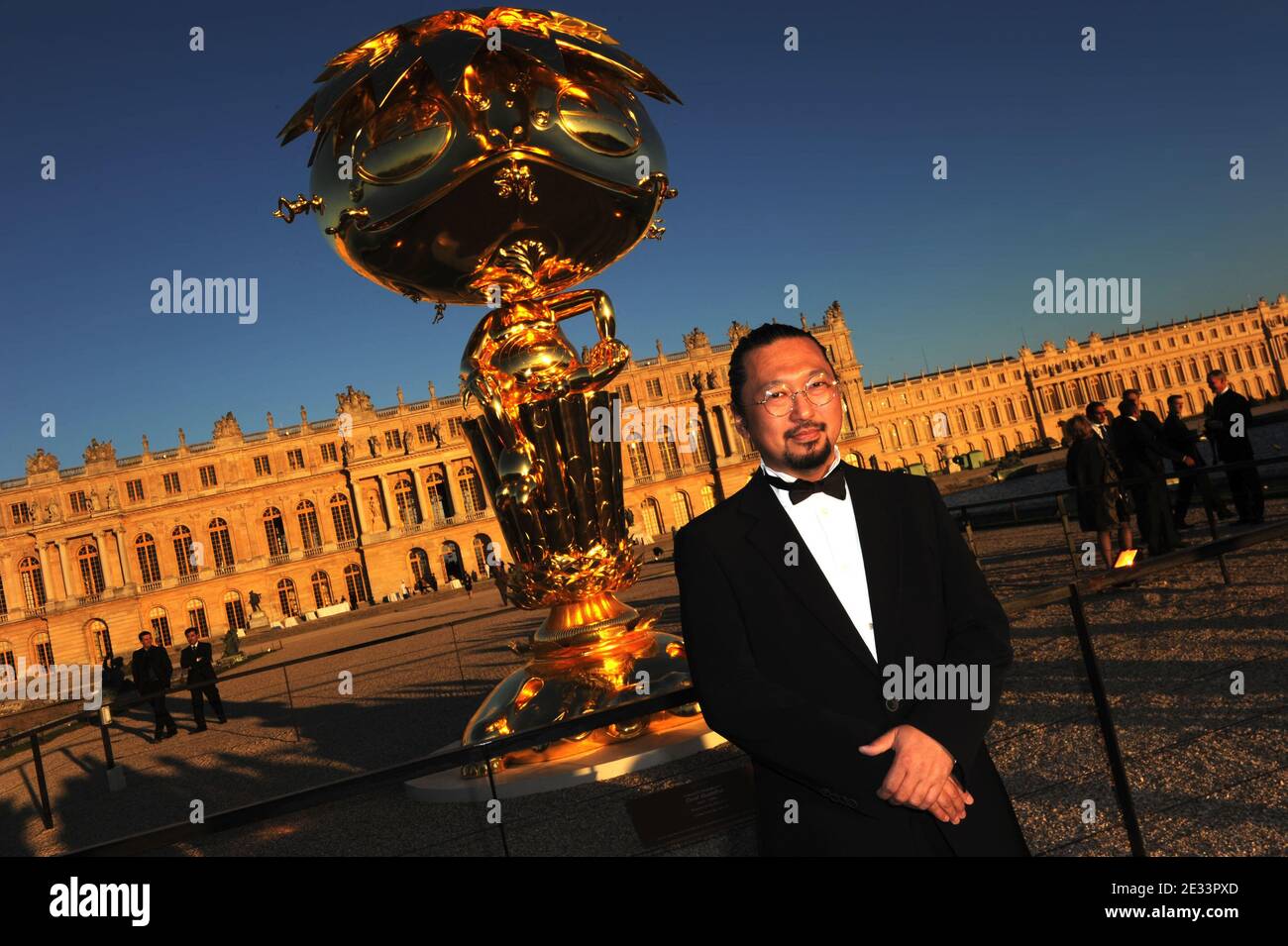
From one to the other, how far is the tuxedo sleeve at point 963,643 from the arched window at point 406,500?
2045 inches

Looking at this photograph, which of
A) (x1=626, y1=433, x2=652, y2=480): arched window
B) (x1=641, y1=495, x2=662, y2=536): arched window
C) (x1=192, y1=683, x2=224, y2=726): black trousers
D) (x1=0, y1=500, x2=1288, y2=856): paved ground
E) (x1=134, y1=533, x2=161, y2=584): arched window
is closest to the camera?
(x1=0, y1=500, x2=1288, y2=856): paved ground

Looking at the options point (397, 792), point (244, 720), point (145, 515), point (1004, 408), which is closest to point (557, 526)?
point (397, 792)

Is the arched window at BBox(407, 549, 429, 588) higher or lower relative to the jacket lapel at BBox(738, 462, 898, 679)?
lower

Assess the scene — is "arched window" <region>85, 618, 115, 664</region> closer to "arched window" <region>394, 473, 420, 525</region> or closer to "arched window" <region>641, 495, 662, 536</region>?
"arched window" <region>394, 473, 420, 525</region>

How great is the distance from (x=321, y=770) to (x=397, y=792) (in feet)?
9.69

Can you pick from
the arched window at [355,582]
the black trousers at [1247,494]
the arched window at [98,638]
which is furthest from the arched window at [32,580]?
the black trousers at [1247,494]

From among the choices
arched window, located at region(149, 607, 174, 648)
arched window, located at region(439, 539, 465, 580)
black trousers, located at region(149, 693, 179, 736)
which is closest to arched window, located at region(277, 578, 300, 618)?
arched window, located at region(149, 607, 174, 648)

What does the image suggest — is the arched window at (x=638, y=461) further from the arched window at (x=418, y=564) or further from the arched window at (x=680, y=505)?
the arched window at (x=418, y=564)

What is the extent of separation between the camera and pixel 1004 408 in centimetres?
7812

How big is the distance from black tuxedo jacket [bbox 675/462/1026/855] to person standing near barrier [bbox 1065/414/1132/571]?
20.5ft

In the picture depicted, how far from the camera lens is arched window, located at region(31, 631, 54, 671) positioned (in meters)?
45.8

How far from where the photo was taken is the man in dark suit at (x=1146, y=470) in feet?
23.8

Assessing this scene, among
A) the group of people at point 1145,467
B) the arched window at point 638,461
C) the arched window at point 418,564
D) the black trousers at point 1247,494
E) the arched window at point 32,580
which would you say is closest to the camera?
the group of people at point 1145,467
